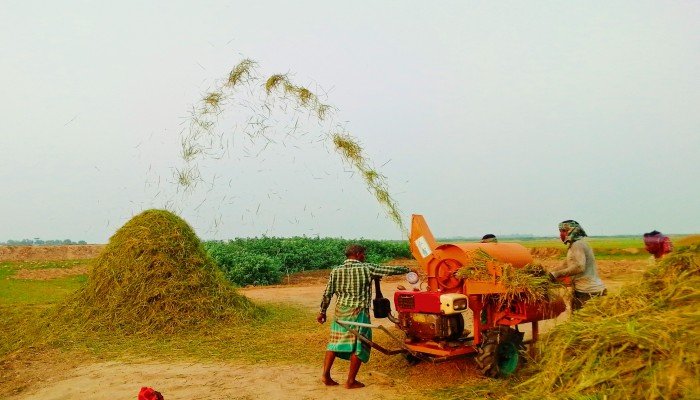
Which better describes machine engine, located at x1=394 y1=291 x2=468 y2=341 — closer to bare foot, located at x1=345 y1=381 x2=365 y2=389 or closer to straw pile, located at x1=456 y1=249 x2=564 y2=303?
straw pile, located at x1=456 y1=249 x2=564 y2=303

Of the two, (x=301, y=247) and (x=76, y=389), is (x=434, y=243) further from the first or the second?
(x=301, y=247)

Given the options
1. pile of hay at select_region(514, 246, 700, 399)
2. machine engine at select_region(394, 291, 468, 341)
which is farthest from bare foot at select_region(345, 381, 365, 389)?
pile of hay at select_region(514, 246, 700, 399)

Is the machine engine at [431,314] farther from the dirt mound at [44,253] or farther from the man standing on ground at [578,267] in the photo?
the dirt mound at [44,253]

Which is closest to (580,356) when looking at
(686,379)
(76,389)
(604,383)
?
(604,383)

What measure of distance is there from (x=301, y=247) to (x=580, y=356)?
872 inches

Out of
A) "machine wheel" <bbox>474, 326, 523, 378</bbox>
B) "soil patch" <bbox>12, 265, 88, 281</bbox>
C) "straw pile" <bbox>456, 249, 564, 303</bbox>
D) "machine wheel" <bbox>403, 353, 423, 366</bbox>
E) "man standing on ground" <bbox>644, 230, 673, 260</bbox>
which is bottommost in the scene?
"machine wheel" <bbox>403, 353, 423, 366</bbox>

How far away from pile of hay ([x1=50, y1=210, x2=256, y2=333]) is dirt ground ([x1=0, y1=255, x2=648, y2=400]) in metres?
1.81

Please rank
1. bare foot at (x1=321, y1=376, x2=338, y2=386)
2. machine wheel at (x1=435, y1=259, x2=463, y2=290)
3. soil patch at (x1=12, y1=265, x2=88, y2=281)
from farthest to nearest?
soil patch at (x1=12, y1=265, x2=88, y2=281) < machine wheel at (x1=435, y1=259, x2=463, y2=290) < bare foot at (x1=321, y1=376, x2=338, y2=386)

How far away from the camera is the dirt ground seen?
6493mm

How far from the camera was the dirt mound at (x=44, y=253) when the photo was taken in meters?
45.5

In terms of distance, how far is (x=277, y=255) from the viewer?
83.5 feet

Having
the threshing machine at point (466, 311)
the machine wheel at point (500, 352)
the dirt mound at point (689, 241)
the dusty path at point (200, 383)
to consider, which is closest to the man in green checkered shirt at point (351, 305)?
the threshing machine at point (466, 311)

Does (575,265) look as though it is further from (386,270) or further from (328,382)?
(328,382)

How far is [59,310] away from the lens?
12000mm
